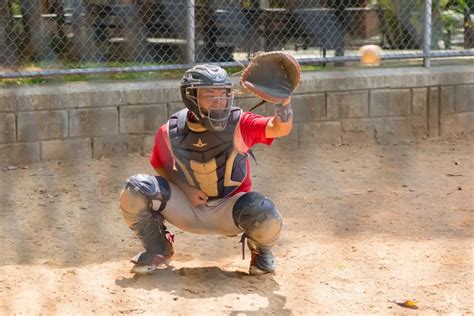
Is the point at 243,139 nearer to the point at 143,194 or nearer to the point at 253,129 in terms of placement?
the point at 253,129

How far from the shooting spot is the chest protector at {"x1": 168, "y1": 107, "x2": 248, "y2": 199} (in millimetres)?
3932

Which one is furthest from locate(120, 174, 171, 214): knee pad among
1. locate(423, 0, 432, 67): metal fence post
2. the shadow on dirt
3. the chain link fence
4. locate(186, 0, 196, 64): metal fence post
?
locate(423, 0, 432, 67): metal fence post

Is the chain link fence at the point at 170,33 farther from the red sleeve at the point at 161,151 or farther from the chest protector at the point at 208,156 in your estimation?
the chest protector at the point at 208,156

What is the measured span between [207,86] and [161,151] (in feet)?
1.35

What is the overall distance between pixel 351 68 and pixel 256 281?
140 inches

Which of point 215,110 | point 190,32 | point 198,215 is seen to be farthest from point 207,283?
point 190,32

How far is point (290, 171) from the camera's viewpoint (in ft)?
20.5

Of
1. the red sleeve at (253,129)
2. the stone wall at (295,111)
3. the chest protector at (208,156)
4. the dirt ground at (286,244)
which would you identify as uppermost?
the red sleeve at (253,129)

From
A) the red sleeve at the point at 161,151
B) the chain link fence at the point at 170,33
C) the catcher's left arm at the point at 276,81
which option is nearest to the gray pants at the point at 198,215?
the red sleeve at the point at 161,151

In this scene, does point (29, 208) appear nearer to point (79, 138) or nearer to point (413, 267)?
point (79, 138)

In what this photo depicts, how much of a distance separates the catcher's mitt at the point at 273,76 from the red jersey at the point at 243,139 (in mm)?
162

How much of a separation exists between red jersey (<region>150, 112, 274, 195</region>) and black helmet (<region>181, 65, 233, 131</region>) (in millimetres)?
90

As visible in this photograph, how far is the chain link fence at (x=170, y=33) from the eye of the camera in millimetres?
6652

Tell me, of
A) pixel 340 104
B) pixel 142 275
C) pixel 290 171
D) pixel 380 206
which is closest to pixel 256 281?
pixel 142 275
